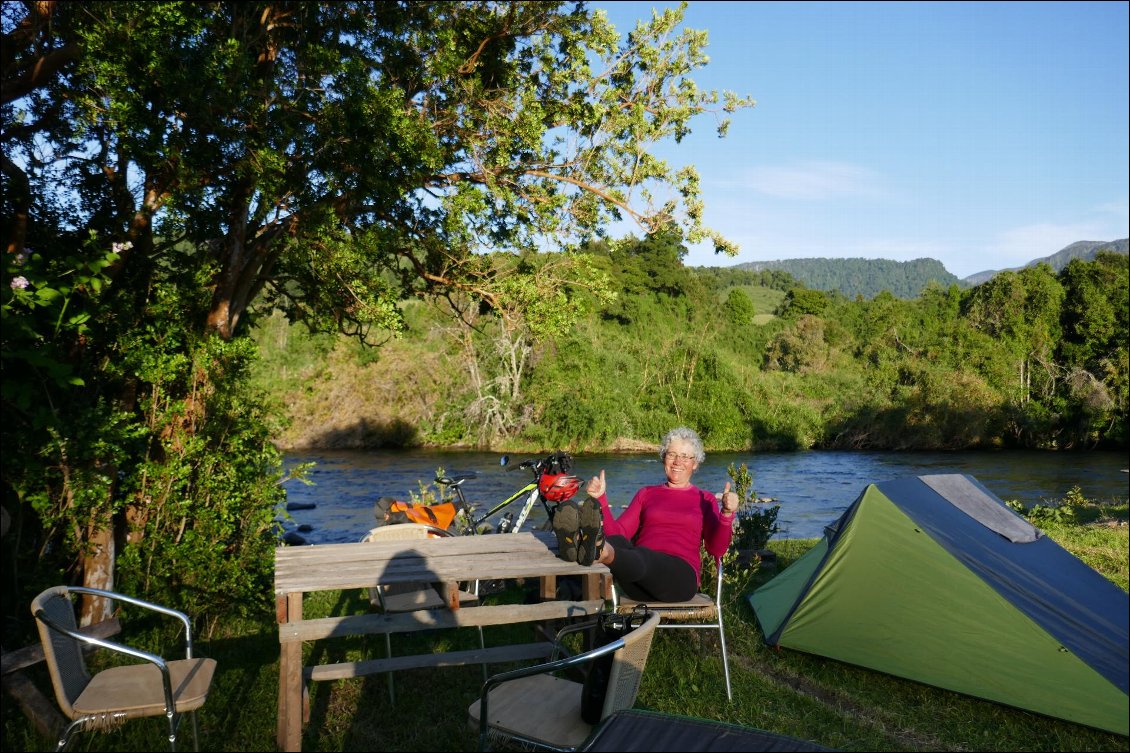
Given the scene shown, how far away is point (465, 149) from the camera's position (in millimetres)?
5953

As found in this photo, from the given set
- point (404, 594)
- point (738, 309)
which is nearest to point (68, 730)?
point (404, 594)

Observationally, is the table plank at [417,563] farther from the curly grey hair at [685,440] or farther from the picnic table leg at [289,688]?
the curly grey hair at [685,440]

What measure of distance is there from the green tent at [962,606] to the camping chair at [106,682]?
11.6 feet

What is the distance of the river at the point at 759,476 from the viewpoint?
13.6 m

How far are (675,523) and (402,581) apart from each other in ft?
5.79

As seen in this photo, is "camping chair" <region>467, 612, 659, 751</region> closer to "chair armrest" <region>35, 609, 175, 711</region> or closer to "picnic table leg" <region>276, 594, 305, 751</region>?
"picnic table leg" <region>276, 594, 305, 751</region>

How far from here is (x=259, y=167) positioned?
15.9 feet

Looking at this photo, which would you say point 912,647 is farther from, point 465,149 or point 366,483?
point 366,483

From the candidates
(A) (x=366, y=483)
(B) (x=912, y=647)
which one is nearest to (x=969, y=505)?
(B) (x=912, y=647)

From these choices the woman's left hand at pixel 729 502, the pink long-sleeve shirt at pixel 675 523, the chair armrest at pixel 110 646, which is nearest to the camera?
the chair armrest at pixel 110 646

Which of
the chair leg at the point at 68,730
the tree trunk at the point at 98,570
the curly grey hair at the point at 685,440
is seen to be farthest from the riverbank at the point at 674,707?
the curly grey hair at the point at 685,440

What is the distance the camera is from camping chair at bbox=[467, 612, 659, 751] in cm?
239

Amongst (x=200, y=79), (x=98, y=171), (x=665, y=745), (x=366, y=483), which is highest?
(x=200, y=79)

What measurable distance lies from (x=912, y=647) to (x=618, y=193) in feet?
12.6
